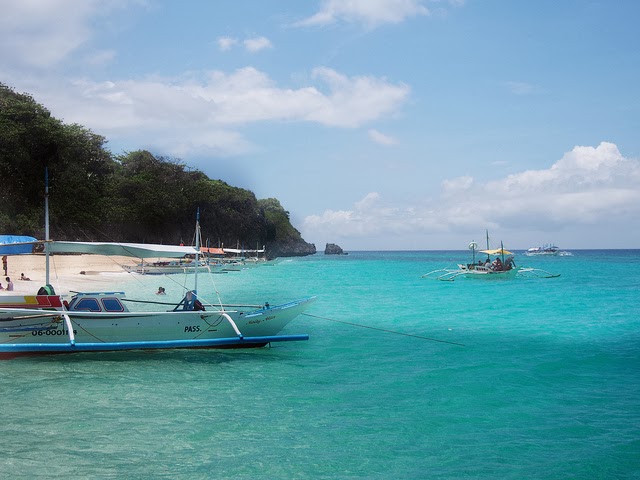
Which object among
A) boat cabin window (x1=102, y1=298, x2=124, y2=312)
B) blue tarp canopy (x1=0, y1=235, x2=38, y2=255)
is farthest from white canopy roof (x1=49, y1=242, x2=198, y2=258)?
boat cabin window (x1=102, y1=298, x2=124, y2=312)

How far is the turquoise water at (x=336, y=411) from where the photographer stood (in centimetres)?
937

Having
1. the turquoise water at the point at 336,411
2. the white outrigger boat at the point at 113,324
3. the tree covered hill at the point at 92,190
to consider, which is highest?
the tree covered hill at the point at 92,190

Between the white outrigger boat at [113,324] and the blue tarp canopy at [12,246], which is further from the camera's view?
the blue tarp canopy at [12,246]

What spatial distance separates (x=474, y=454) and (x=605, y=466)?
2.16 m

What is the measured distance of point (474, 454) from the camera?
389 inches

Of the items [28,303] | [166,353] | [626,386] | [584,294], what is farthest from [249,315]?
[584,294]

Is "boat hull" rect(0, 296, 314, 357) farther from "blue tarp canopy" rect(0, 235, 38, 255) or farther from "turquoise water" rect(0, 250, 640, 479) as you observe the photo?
"blue tarp canopy" rect(0, 235, 38, 255)

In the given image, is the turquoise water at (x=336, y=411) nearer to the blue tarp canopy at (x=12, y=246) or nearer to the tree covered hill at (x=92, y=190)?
the blue tarp canopy at (x=12, y=246)

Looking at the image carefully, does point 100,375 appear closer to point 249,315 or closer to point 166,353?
point 166,353

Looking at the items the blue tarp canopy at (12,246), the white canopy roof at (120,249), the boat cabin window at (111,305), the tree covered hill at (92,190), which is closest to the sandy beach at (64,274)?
the tree covered hill at (92,190)

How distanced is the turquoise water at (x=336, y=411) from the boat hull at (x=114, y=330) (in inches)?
22.5

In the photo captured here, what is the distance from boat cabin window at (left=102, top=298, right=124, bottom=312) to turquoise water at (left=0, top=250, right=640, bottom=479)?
139 centimetres

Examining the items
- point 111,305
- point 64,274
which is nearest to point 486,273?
point 64,274

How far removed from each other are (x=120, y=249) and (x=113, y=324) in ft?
8.60
